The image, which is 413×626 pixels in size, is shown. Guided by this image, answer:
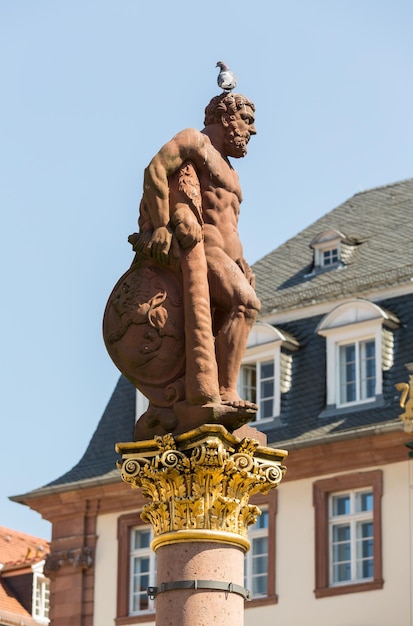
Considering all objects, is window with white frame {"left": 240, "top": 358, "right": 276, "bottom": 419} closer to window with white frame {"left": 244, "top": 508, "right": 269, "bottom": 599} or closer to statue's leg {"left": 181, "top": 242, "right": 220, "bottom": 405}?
window with white frame {"left": 244, "top": 508, "right": 269, "bottom": 599}

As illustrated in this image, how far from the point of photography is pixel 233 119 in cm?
1455

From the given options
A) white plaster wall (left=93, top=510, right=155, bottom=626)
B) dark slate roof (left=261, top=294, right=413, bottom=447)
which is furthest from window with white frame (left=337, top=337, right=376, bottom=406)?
white plaster wall (left=93, top=510, right=155, bottom=626)

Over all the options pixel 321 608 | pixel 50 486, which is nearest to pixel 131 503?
pixel 50 486

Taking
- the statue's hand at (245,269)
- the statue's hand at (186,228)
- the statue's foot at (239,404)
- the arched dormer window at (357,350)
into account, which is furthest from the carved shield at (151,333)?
the arched dormer window at (357,350)

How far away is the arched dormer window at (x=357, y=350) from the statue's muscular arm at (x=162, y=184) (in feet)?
77.1

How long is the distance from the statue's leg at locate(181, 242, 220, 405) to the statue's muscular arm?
0.57 ft

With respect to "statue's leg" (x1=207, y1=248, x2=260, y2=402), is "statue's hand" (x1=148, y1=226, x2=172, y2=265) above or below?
above

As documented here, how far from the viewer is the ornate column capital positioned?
43.5 feet

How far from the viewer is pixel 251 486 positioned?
44.3ft

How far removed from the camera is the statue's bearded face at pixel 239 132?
14.5 m

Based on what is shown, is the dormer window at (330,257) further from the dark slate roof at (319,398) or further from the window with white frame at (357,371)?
the window with white frame at (357,371)

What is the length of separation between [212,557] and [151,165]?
2704mm

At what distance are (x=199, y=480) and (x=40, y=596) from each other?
3604 centimetres

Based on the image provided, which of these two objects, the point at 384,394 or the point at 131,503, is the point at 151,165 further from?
the point at 131,503
